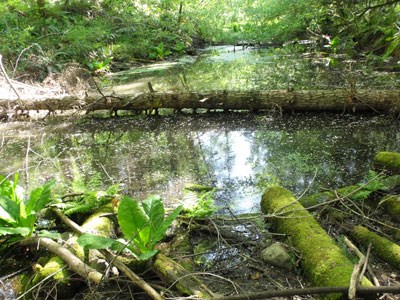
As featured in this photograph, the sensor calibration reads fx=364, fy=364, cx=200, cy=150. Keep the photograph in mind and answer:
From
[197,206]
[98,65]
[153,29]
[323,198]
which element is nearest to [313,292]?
[197,206]

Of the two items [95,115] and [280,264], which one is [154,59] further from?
[280,264]

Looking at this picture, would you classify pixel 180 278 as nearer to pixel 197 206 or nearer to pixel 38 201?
pixel 197 206

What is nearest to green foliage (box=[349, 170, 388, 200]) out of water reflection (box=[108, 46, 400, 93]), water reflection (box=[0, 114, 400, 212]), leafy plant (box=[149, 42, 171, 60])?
water reflection (box=[0, 114, 400, 212])

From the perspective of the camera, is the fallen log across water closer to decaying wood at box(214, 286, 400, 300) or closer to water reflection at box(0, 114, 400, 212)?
water reflection at box(0, 114, 400, 212)

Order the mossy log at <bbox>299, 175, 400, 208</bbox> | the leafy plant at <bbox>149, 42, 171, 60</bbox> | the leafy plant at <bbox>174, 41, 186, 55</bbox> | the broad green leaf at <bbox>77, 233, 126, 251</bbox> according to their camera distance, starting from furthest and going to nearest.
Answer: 1. the leafy plant at <bbox>174, 41, 186, 55</bbox>
2. the leafy plant at <bbox>149, 42, 171, 60</bbox>
3. the mossy log at <bbox>299, 175, 400, 208</bbox>
4. the broad green leaf at <bbox>77, 233, 126, 251</bbox>

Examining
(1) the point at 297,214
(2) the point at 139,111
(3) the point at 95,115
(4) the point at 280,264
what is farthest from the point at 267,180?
(3) the point at 95,115

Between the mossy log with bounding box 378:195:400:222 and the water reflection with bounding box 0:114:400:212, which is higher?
the mossy log with bounding box 378:195:400:222

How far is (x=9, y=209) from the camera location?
130 inches

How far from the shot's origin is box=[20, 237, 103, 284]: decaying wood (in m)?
2.75

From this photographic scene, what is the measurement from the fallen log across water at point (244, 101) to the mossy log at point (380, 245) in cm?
443

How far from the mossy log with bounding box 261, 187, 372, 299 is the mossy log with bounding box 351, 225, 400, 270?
1.16 feet

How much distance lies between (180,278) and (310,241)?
3.66 feet

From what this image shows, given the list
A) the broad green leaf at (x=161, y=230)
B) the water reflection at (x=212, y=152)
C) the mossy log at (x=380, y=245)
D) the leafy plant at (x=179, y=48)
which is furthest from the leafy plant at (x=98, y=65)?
the mossy log at (x=380, y=245)

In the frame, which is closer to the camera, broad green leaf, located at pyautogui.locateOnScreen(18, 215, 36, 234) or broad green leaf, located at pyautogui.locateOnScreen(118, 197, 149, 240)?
broad green leaf, located at pyautogui.locateOnScreen(118, 197, 149, 240)
